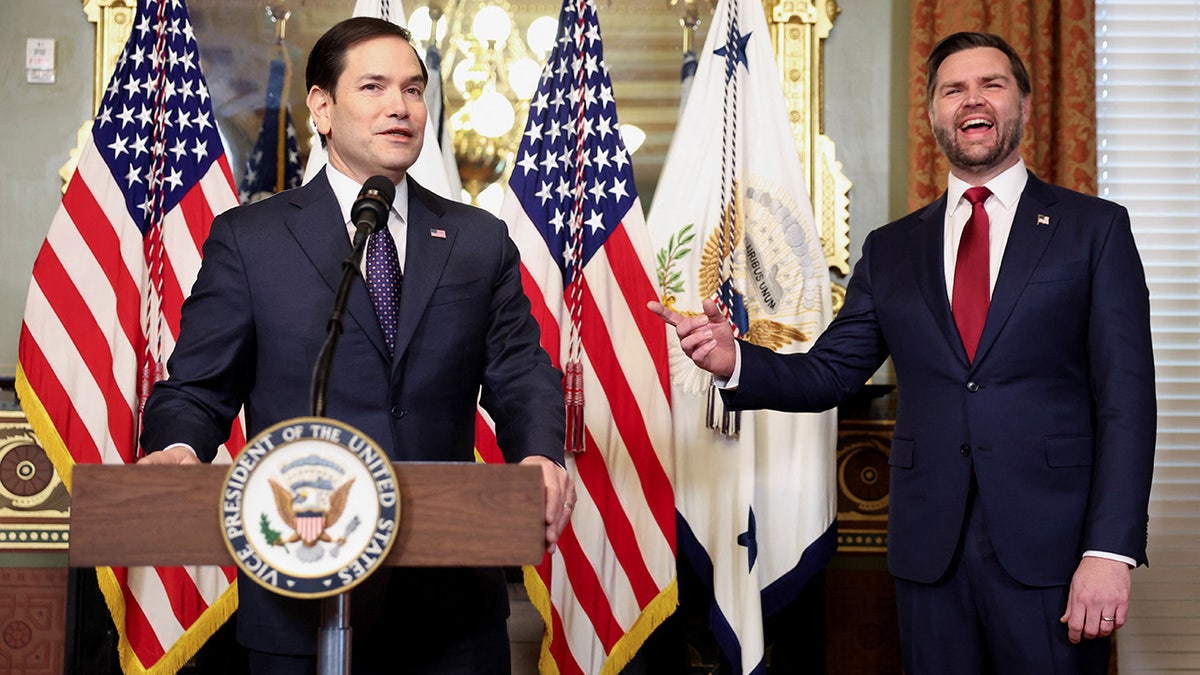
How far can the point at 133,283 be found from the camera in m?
3.83

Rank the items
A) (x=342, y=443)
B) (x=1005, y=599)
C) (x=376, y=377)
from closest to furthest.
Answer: (x=342, y=443) → (x=376, y=377) → (x=1005, y=599)

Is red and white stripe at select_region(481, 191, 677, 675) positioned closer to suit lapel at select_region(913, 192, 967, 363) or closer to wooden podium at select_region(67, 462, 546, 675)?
suit lapel at select_region(913, 192, 967, 363)

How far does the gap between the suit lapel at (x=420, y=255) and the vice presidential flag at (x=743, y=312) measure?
1730 millimetres

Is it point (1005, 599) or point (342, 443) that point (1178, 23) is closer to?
point (1005, 599)

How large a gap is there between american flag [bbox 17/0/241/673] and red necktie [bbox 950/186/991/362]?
229cm

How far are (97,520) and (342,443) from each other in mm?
327

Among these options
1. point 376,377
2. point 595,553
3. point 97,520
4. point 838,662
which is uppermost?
point 376,377

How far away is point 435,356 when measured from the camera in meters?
2.09

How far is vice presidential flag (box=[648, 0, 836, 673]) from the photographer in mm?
3816

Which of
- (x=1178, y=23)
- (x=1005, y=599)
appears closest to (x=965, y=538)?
(x=1005, y=599)

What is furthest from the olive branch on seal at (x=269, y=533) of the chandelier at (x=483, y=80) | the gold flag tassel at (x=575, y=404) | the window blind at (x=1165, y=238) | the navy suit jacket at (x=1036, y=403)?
the window blind at (x=1165, y=238)

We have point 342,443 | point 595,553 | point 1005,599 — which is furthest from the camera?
point 595,553

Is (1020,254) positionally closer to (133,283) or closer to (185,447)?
(185,447)

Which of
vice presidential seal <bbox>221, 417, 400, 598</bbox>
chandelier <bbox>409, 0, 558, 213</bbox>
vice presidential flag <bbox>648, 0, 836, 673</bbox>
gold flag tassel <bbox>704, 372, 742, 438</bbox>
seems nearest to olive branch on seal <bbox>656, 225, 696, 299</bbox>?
vice presidential flag <bbox>648, 0, 836, 673</bbox>
